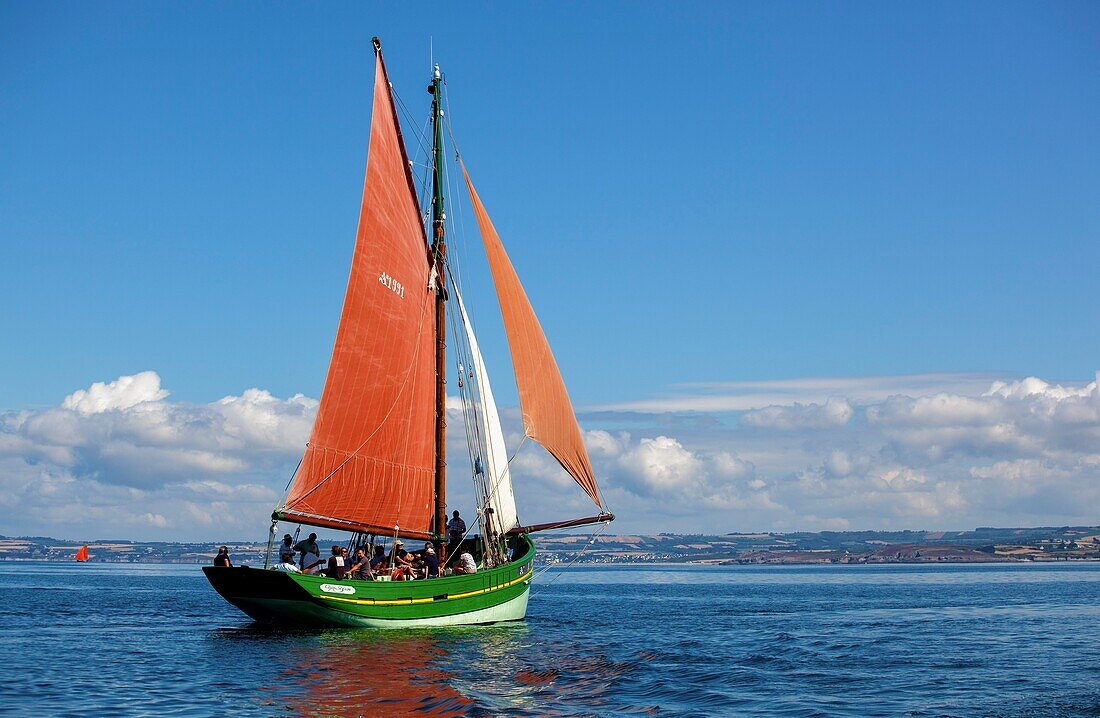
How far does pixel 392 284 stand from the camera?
4475 cm

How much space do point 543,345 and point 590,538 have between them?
31.3ft

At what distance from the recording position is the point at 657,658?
125 ft

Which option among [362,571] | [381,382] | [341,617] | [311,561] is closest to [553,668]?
[341,617]

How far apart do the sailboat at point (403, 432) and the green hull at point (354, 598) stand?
55 millimetres

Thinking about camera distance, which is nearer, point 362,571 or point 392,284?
point 362,571

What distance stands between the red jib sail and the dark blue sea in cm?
790

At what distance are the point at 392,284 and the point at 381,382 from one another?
162 inches

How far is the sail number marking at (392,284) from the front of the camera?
44219 mm

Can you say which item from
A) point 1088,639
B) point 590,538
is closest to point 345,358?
point 590,538

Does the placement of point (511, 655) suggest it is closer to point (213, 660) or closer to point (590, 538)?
point (213, 660)

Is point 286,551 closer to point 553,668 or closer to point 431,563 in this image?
point 431,563

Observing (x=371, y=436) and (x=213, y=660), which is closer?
(x=213, y=660)

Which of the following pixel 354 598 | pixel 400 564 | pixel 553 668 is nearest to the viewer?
pixel 553 668

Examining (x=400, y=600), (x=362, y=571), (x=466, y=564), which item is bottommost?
(x=400, y=600)
